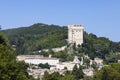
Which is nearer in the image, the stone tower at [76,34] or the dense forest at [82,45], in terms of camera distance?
the dense forest at [82,45]

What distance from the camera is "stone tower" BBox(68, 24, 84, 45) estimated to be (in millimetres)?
140225

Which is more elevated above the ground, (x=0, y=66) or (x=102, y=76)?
(x=0, y=66)

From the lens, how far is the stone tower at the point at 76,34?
140225 mm

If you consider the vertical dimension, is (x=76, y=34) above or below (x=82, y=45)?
above

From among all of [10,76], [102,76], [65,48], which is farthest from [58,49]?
[10,76]

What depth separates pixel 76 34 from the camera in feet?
471

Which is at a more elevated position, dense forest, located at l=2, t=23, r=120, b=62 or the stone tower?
the stone tower

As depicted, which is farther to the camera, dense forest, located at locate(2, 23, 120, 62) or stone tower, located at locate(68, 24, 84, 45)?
stone tower, located at locate(68, 24, 84, 45)

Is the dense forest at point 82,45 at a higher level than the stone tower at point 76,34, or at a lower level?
lower

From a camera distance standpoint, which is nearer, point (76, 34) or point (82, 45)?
point (82, 45)

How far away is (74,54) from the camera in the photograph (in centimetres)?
13312

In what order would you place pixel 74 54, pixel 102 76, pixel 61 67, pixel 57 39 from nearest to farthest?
pixel 102 76 → pixel 61 67 → pixel 74 54 → pixel 57 39

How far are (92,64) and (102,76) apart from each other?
52.3 metres

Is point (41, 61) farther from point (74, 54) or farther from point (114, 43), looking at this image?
point (114, 43)
